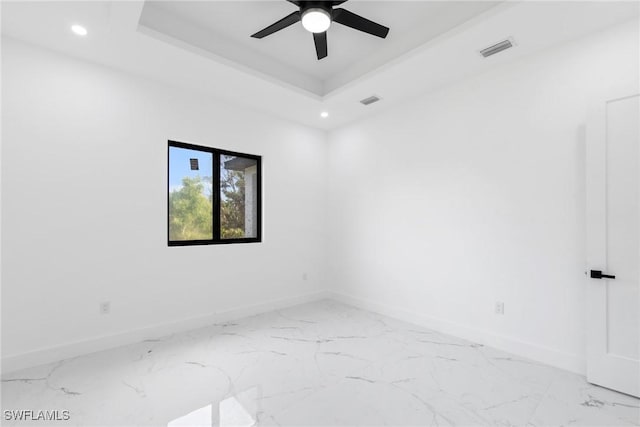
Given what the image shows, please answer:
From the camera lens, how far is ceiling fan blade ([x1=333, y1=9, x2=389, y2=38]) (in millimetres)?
2230

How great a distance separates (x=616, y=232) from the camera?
2.25 m

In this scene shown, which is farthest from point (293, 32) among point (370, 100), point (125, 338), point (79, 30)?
point (125, 338)

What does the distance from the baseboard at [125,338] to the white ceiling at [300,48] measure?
2.57m

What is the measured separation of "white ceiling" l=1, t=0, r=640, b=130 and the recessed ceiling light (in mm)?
32

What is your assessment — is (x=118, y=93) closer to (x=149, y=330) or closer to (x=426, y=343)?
(x=149, y=330)

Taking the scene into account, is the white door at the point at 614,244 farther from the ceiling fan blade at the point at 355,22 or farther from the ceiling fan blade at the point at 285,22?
the ceiling fan blade at the point at 285,22

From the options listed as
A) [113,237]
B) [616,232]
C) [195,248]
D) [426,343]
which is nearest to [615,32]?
[616,232]

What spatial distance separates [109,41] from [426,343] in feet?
12.9

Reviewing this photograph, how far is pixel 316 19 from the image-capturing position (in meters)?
2.22

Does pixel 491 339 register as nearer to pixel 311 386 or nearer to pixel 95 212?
pixel 311 386

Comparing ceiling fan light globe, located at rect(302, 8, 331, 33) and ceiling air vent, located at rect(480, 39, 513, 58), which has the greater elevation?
ceiling air vent, located at rect(480, 39, 513, 58)

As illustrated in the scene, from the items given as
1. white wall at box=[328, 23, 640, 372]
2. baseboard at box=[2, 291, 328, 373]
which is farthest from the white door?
baseboard at box=[2, 291, 328, 373]

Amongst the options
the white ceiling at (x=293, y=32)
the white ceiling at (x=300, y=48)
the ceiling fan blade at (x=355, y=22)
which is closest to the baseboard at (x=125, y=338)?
the white ceiling at (x=300, y=48)

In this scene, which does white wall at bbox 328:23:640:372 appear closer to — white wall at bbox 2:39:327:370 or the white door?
the white door
